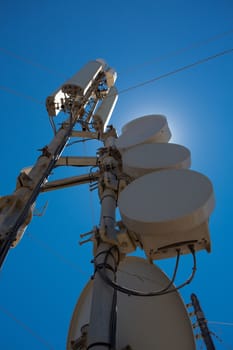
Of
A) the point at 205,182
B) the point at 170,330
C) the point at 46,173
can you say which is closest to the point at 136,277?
the point at 170,330

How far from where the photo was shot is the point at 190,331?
286cm

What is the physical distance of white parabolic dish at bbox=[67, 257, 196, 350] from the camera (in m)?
2.70

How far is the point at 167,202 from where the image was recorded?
2.28m

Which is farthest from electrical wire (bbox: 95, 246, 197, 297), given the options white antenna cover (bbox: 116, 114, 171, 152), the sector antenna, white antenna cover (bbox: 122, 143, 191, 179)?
white antenna cover (bbox: 116, 114, 171, 152)

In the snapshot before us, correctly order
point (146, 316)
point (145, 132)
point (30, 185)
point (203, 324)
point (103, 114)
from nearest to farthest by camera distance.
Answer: point (146, 316) < point (30, 185) < point (145, 132) < point (103, 114) < point (203, 324)

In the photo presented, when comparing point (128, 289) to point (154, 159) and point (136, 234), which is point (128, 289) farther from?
point (154, 159)

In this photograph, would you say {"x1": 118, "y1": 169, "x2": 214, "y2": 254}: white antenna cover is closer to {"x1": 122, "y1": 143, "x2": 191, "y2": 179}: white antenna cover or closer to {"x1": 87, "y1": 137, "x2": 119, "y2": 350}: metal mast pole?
{"x1": 87, "y1": 137, "x2": 119, "y2": 350}: metal mast pole

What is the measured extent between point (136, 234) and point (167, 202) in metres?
0.37

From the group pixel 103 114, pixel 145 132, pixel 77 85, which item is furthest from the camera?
pixel 103 114

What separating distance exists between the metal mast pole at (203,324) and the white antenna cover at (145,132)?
21.1 feet

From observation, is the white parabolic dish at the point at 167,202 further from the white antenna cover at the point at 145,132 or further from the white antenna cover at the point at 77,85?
the white antenna cover at the point at 77,85

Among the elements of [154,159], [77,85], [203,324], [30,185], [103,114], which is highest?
[103,114]

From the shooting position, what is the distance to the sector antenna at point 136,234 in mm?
2080

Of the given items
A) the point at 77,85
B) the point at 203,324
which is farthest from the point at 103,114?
the point at 203,324
